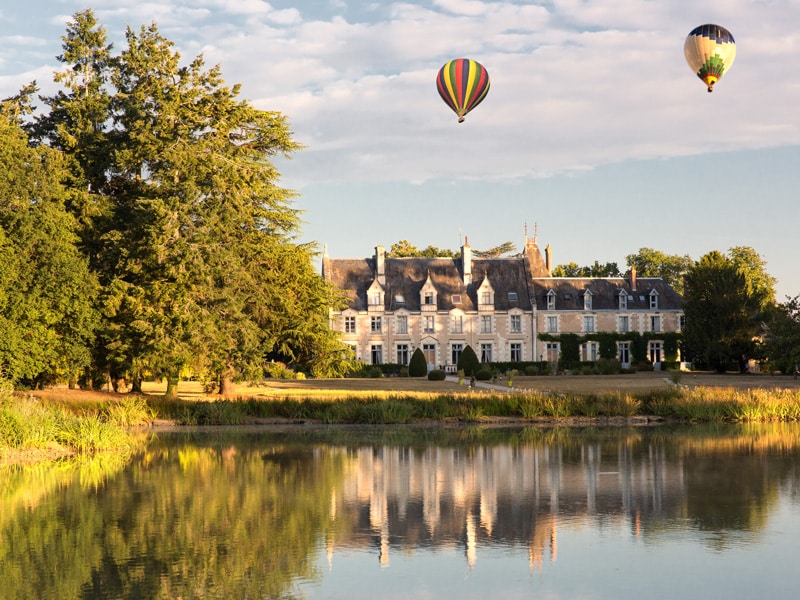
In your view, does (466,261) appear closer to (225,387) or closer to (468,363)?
(468,363)

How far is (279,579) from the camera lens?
10.3 meters

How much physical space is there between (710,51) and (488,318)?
31.2 meters

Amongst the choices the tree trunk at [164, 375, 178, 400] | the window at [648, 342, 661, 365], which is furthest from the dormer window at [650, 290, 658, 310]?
the tree trunk at [164, 375, 178, 400]

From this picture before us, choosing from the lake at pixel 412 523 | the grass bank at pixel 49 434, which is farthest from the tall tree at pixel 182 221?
the lake at pixel 412 523

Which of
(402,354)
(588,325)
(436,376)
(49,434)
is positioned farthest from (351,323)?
(49,434)

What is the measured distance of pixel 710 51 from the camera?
3372 centimetres

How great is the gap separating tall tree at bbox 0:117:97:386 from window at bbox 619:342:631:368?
38854 millimetres

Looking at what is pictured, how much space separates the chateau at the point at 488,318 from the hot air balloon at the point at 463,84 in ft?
83.3

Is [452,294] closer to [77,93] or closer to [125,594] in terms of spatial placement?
[77,93]

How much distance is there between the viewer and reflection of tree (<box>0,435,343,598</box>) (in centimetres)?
1013

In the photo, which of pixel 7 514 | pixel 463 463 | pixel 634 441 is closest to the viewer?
pixel 7 514

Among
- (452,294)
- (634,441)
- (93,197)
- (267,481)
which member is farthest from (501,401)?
(452,294)

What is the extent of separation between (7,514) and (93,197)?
2027cm

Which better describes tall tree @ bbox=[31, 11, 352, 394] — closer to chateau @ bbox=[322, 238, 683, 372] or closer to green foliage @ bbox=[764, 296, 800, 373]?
green foliage @ bbox=[764, 296, 800, 373]
